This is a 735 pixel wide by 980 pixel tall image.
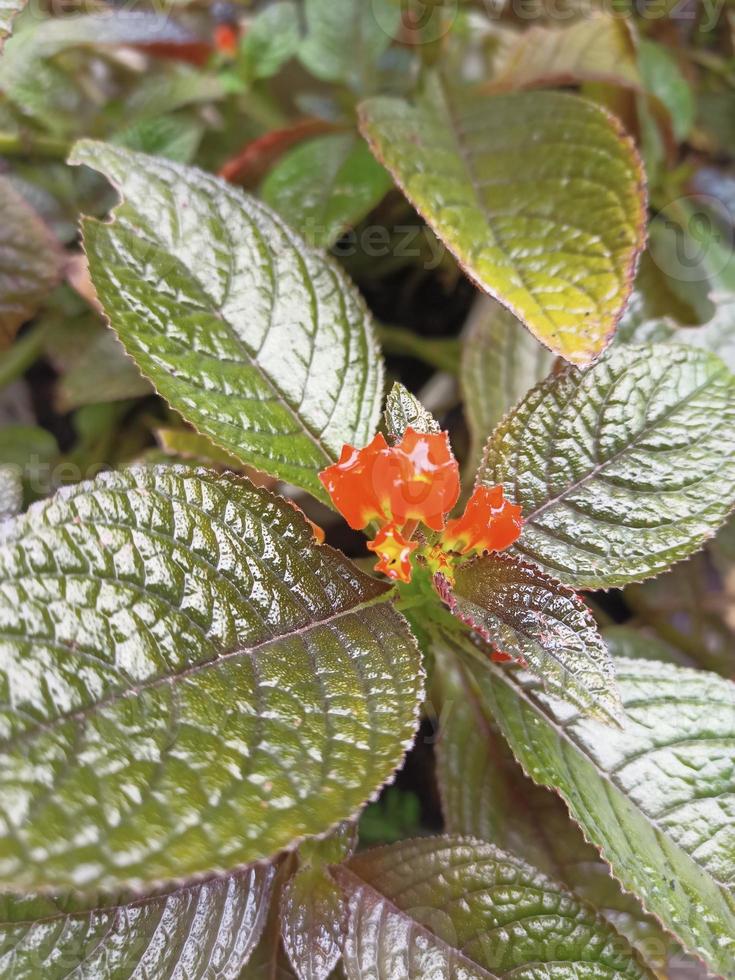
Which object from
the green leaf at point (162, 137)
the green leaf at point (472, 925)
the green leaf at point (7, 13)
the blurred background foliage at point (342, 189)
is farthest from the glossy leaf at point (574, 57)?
the green leaf at point (472, 925)

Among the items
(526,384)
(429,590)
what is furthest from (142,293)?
(526,384)

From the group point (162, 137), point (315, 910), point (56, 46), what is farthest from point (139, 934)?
point (56, 46)

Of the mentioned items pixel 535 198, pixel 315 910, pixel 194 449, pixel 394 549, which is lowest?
pixel 315 910

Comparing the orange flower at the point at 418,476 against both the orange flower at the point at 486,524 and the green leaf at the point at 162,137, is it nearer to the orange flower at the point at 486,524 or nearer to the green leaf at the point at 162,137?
the orange flower at the point at 486,524

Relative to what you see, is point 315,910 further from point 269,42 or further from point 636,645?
point 269,42

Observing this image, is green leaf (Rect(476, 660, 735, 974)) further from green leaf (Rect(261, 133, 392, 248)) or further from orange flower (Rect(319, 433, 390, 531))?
green leaf (Rect(261, 133, 392, 248))

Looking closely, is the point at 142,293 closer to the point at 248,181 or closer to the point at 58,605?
the point at 58,605

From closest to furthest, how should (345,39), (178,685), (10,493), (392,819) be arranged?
(178,685) < (10,493) < (392,819) < (345,39)
